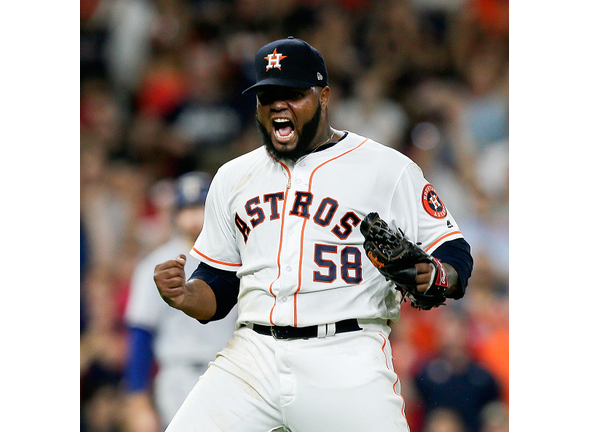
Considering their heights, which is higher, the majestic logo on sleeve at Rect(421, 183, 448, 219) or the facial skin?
the facial skin

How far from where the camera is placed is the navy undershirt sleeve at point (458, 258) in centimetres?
180

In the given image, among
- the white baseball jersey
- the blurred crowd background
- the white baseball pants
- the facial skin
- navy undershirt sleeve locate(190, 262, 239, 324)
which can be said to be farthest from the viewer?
the blurred crowd background

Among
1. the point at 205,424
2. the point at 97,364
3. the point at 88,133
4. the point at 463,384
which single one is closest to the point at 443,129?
the point at 463,384

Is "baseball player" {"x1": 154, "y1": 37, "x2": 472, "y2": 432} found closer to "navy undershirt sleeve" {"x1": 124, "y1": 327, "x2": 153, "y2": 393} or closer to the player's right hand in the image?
the player's right hand

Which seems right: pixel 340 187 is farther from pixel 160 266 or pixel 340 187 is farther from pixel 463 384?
pixel 463 384

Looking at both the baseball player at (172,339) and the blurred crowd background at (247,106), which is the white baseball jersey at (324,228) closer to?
the baseball player at (172,339)

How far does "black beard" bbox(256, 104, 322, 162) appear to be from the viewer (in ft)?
6.43

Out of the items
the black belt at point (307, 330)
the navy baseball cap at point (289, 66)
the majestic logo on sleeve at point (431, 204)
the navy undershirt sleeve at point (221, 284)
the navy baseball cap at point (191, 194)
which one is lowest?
the black belt at point (307, 330)

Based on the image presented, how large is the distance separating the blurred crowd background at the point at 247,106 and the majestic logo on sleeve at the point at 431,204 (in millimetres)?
1933

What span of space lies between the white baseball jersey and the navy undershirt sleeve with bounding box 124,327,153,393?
129 cm

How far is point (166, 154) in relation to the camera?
4.08 m

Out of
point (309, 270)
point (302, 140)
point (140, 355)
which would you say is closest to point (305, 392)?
point (309, 270)

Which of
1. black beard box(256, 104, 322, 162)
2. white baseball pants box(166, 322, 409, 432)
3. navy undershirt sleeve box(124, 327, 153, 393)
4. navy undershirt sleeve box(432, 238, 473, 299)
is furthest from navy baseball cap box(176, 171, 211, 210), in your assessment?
navy undershirt sleeve box(432, 238, 473, 299)

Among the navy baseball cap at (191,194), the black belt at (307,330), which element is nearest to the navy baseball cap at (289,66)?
the black belt at (307,330)
